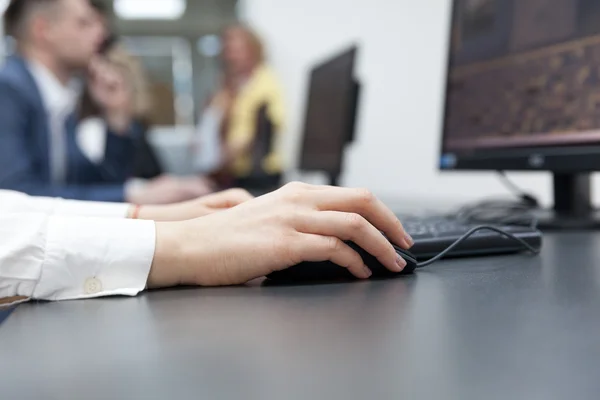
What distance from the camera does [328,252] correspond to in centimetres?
56

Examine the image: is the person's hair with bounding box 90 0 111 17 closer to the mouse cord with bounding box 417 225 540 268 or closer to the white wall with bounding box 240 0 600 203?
the white wall with bounding box 240 0 600 203

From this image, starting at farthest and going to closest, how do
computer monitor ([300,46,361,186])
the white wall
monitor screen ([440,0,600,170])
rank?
the white wall → computer monitor ([300,46,361,186]) → monitor screen ([440,0,600,170])

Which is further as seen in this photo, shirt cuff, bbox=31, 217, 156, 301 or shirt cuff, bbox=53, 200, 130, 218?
shirt cuff, bbox=53, 200, 130, 218

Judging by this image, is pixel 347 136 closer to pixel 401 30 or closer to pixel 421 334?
pixel 401 30

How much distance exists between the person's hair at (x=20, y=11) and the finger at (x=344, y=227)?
195 centimetres

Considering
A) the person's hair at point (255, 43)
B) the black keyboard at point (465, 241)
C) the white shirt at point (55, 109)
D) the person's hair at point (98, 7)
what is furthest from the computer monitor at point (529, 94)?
the person's hair at point (255, 43)

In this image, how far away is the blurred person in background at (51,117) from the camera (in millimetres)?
1754

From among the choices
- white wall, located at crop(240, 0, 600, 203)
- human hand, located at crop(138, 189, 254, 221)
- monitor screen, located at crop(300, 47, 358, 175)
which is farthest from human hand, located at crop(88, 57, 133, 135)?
human hand, located at crop(138, 189, 254, 221)

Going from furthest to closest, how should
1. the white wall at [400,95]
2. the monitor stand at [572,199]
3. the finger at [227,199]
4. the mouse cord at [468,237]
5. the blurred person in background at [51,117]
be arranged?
the white wall at [400,95] → the blurred person in background at [51,117] → the monitor stand at [572,199] → the finger at [227,199] → the mouse cord at [468,237]

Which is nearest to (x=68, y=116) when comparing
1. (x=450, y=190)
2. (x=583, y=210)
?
(x=450, y=190)

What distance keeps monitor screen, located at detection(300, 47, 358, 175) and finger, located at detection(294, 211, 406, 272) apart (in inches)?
42.9

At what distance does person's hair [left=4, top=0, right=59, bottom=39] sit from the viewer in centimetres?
214

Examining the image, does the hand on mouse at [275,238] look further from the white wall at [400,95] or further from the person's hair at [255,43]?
the person's hair at [255,43]

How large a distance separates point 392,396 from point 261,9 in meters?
3.76
